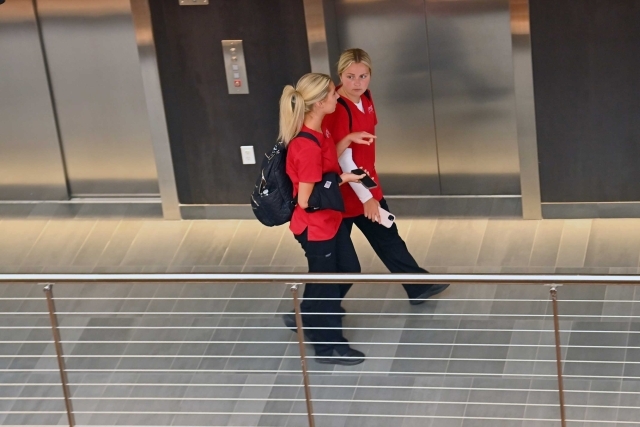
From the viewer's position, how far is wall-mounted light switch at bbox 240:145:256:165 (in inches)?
290

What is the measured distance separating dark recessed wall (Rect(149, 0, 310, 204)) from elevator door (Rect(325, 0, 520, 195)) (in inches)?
12.9

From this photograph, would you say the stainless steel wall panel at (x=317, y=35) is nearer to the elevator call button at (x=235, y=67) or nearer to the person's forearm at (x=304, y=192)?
the elevator call button at (x=235, y=67)

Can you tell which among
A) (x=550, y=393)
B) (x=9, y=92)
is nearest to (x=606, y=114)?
(x=550, y=393)

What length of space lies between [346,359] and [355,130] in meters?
1.11

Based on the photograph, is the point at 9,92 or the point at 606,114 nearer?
the point at 606,114

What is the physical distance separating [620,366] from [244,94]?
295 cm

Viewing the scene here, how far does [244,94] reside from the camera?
722cm

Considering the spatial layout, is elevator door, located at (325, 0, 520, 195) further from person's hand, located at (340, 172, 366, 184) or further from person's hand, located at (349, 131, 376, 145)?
person's hand, located at (340, 172, 366, 184)

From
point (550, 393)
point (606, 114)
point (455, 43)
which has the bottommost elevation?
point (550, 393)

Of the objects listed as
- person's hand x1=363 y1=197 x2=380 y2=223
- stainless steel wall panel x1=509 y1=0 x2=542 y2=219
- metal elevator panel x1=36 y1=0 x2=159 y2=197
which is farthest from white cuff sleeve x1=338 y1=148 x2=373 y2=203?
metal elevator panel x1=36 y1=0 x2=159 y2=197

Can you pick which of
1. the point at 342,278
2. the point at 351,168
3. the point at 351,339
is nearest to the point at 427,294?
the point at 351,339

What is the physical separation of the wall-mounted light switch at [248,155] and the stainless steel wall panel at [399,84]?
78cm

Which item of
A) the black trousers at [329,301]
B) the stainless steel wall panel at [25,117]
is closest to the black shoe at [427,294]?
the black trousers at [329,301]

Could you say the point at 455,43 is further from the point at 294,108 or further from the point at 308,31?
the point at 294,108
